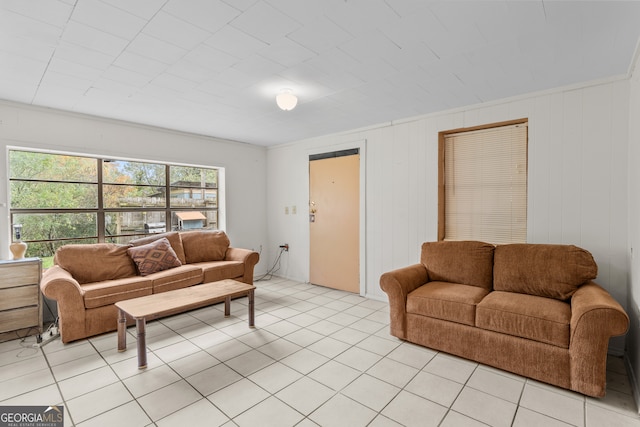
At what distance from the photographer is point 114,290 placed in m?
3.19

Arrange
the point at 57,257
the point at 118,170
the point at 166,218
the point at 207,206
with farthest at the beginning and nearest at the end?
1. the point at 207,206
2. the point at 166,218
3. the point at 118,170
4. the point at 57,257

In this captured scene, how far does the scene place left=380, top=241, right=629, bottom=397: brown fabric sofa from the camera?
203 centimetres

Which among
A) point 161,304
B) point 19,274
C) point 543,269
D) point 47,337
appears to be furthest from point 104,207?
point 543,269

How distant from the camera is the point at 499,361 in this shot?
2.40 metres

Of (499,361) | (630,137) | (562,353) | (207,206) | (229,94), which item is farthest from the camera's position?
(207,206)

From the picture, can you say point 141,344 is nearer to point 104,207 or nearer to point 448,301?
point 104,207

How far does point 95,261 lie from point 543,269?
4.61 metres

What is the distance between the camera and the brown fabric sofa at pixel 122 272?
290 cm

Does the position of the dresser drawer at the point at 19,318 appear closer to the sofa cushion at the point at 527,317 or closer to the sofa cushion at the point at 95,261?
the sofa cushion at the point at 95,261

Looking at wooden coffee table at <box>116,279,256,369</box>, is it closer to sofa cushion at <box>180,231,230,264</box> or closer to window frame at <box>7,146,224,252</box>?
sofa cushion at <box>180,231,230,264</box>

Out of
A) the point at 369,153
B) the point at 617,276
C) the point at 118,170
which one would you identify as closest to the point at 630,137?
the point at 617,276

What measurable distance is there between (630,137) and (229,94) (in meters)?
3.59

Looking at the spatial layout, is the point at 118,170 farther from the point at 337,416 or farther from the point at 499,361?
Answer: the point at 499,361

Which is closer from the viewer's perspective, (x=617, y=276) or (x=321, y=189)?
(x=617, y=276)
